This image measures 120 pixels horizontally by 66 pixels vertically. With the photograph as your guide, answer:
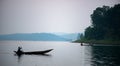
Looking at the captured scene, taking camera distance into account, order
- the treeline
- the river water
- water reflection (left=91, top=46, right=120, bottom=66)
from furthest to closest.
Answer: the treeline → the river water → water reflection (left=91, top=46, right=120, bottom=66)

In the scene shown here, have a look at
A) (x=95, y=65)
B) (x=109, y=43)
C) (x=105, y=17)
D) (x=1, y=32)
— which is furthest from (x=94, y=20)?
(x=95, y=65)

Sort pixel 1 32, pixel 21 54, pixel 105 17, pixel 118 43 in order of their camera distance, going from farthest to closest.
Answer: pixel 105 17, pixel 118 43, pixel 1 32, pixel 21 54

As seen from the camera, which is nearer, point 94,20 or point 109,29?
point 109,29

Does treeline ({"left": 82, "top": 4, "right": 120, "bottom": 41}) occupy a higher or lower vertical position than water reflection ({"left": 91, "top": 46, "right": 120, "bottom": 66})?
higher

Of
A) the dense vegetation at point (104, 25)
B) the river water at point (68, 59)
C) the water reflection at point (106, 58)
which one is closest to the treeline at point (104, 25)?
the dense vegetation at point (104, 25)

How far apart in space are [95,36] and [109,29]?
2.42 m

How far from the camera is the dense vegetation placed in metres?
35.3

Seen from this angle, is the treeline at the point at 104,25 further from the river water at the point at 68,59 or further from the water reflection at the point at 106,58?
the water reflection at the point at 106,58

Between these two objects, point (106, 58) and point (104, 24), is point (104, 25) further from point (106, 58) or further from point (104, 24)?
point (106, 58)

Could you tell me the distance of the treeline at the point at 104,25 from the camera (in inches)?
1391

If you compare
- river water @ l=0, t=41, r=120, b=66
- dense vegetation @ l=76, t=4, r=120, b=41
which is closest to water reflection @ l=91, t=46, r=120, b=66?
river water @ l=0, t=41, r=120, b=66

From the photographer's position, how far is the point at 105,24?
37.5 m

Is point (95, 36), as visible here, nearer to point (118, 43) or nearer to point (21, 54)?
point (118, 43)

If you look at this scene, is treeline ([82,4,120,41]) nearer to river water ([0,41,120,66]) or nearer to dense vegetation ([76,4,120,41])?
dense vegetation ([76,4,120,41])
